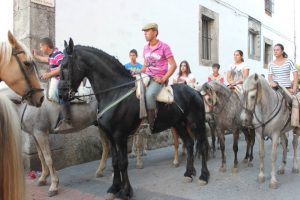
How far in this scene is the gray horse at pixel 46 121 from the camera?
5020 millimetres

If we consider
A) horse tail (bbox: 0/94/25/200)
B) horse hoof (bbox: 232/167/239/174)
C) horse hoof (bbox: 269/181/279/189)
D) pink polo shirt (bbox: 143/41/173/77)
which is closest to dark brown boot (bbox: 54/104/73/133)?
pink polo shirt (bbox: 143/41/173/77)

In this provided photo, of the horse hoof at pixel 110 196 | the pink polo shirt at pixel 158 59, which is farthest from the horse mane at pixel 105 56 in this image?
the horse hoof at pixel 110 196

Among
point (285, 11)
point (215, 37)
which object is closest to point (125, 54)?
point (215, 37)

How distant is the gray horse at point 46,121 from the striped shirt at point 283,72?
325 centimetres

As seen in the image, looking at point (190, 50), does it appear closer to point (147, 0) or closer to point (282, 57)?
point (147, 0)

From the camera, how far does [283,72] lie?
5.86 metres

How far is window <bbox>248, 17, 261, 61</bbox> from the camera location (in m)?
14.3

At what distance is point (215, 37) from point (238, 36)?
1.89 m

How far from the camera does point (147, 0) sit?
28.0 ft

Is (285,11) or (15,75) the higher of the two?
(285,11)

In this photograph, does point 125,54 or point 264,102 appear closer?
point 264,102

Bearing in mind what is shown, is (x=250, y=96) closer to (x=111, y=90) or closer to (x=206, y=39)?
(x=111, y=90)

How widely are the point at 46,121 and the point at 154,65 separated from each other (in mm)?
1918

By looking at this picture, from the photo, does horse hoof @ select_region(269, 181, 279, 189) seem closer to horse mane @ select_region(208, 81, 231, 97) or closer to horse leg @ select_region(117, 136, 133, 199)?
horse mane @ select_region(208, 81, 231, 97)
